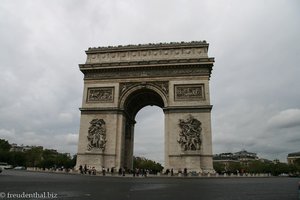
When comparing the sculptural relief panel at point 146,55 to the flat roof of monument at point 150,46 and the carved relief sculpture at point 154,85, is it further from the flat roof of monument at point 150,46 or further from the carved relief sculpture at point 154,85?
the carved relief sculpture at point 154,85

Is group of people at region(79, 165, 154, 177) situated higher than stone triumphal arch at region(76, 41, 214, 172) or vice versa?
stone triumphal arch at region(76, 41, 214, 172)

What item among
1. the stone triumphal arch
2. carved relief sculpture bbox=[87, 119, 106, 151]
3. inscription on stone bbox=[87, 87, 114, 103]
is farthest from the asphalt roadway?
inscription on stone bbox=[87, 87, 114, 103]

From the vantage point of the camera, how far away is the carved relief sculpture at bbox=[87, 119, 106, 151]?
29.2m

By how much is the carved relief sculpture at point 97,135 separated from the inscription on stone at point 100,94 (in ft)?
8.08

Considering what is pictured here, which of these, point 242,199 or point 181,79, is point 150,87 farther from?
point 242,199

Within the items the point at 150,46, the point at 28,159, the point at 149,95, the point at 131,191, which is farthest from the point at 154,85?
the point at 28,159

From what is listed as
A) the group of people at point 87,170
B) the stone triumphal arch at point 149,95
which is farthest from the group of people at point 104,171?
the stone triumphal arch at point 149,95

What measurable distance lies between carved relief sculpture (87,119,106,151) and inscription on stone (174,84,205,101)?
8.33m

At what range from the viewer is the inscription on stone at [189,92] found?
97.5ft

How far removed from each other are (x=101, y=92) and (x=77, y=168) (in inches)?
333

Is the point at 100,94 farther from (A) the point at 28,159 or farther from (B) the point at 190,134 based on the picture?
(A) the point at 28,159

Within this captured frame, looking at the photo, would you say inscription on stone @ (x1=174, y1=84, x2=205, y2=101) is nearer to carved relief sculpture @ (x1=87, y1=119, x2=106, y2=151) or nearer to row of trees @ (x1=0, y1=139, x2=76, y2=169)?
carved relief sculpture @ (x1=87, y1=119, x2=106, y2=151)

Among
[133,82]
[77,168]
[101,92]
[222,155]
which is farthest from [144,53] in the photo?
[222,155]

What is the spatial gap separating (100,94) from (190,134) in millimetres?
10834
